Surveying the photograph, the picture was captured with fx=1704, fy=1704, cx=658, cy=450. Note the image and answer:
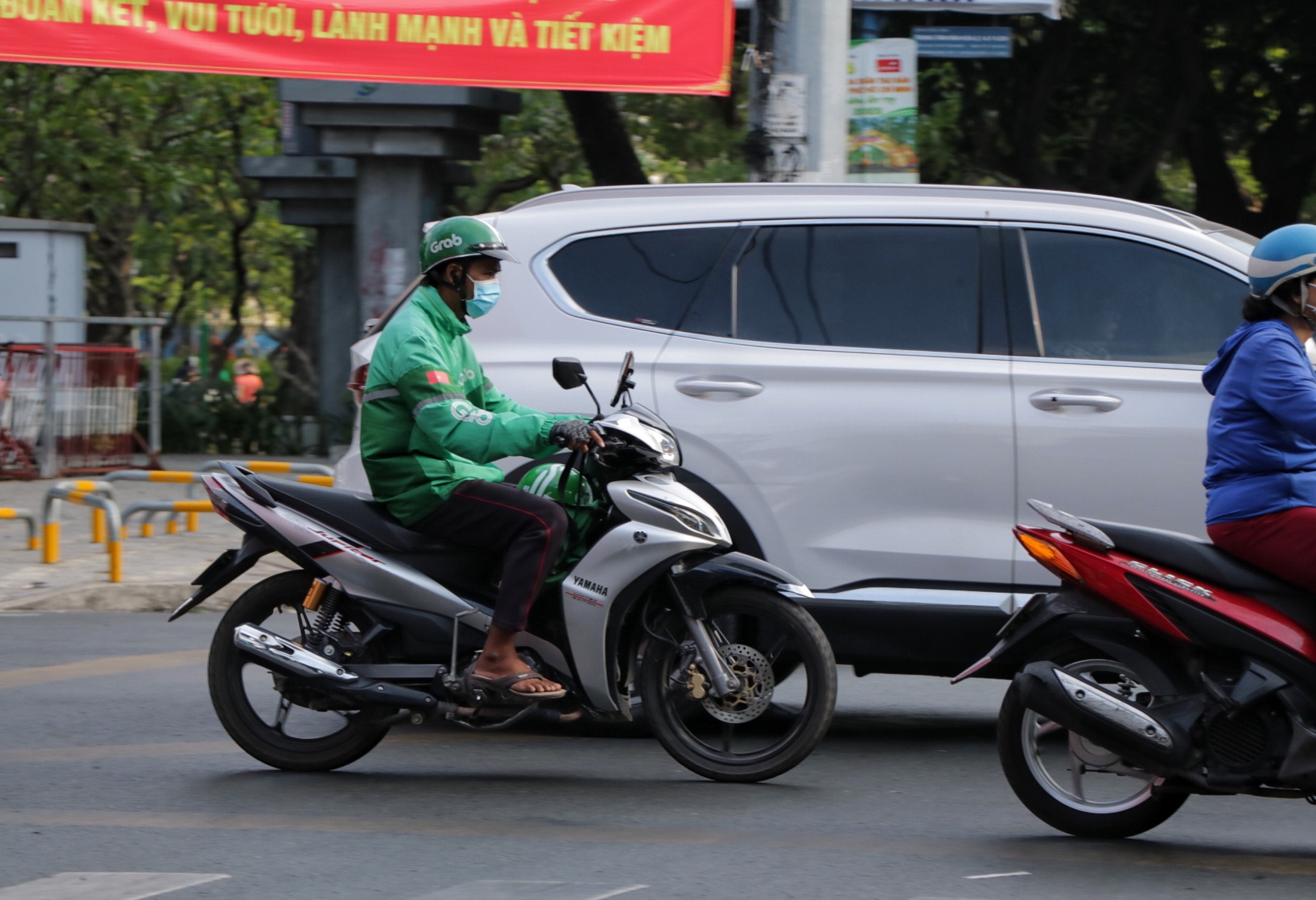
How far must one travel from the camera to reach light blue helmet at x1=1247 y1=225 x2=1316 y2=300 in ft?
14.5

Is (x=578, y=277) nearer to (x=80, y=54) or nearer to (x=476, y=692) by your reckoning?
(x=476, y=692)

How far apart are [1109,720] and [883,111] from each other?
21.1ft

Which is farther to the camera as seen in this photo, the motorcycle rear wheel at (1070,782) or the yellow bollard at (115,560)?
the yellow bollard at (115,560)

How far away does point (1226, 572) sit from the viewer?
14.5ft

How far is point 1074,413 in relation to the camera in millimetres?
5723

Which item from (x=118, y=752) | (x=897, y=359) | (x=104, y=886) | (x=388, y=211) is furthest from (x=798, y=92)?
(x=388, y=211)

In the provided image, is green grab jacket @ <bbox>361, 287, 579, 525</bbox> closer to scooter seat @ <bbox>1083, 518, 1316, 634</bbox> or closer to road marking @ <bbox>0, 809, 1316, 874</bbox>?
road marking @ <bbox>0, 809, 1316, 874</bbox>

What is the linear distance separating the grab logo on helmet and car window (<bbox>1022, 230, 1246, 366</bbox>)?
201cm

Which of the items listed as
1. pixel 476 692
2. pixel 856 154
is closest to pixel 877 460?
pixel 476 692

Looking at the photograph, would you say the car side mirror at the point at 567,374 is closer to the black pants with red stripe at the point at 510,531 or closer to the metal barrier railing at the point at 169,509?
the black pants with red stripe at the point at 510,531

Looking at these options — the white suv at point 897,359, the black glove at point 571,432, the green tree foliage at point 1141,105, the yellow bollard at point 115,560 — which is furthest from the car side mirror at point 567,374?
the green tree foliage at point 1141,105

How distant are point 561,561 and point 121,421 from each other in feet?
39.3

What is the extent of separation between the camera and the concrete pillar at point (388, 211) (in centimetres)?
1508

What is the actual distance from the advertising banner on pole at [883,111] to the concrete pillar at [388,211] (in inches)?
228
